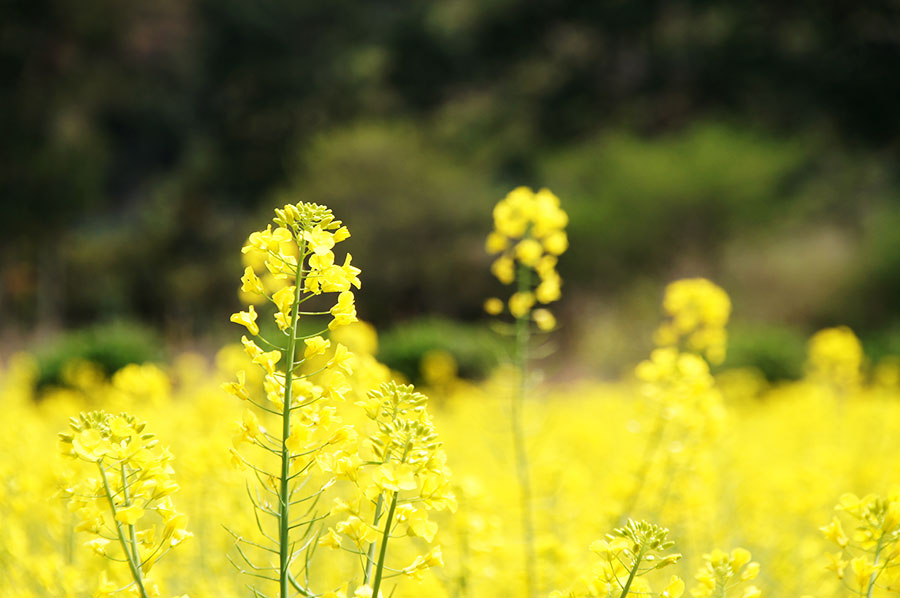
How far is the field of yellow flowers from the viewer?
48.9 inches

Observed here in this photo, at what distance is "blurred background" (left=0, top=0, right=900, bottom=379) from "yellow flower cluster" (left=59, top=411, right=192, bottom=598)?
38.3ft

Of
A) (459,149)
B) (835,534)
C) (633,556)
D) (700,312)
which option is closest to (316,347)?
(633,556)

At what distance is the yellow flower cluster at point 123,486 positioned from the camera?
1.18 meters

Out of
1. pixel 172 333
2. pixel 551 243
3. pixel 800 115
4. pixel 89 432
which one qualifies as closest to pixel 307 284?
pixel 89 432

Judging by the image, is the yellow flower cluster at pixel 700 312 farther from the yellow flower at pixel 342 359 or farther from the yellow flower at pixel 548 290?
the yellow flower at pixel 342 359

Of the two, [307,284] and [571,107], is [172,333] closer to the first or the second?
[571,107]

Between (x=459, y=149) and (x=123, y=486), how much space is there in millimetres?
19239

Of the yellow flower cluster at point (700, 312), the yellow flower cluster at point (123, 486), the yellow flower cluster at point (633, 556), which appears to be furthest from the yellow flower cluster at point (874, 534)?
the yellow flower cluster at point (700, 312)

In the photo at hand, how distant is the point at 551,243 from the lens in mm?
2580

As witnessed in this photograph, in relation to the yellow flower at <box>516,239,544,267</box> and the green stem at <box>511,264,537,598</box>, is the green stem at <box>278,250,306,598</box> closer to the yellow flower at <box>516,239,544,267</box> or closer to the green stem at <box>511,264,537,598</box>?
the green stem at <box>511,264,537,598</box>

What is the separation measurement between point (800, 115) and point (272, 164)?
38.8ft

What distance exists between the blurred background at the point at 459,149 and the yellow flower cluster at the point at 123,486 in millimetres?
11682

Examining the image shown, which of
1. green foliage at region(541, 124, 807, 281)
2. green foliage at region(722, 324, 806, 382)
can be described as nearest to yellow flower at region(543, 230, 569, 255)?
green foliage at region(722, 324, 806, 382)

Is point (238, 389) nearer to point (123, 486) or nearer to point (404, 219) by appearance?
point (123, 486)
